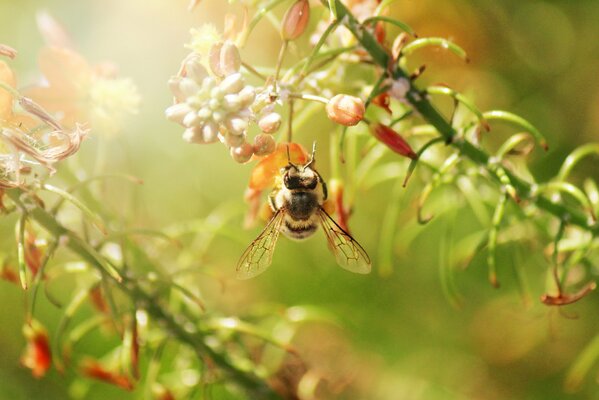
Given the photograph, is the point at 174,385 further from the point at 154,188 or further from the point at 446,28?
the point at 446,28

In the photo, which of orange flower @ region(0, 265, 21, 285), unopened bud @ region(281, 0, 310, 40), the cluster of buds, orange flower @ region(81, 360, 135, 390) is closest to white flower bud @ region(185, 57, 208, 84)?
the cluster of buds

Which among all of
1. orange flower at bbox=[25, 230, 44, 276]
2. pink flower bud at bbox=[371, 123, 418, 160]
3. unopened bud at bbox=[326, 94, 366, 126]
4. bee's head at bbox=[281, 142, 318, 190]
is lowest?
orange flower at bbox=[25, 230, 44, 276]

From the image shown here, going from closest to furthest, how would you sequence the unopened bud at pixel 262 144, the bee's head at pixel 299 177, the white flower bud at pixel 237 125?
the white flower bud at pixel 237 125, the unopened bud at pixel 262 144, the bee's head at pixel 299 177

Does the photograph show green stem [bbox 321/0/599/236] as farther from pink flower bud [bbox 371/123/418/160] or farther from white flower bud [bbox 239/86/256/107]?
white flower bud [bbox 239/86/256/107]

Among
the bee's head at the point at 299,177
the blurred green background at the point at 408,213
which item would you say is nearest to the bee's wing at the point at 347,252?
the bee's head at the point at 299,177

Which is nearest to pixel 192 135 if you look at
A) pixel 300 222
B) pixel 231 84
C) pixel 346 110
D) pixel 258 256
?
pixel 231 84

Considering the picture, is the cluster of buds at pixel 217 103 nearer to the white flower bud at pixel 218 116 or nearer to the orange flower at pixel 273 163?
the white flower bud at pixel 218 116
